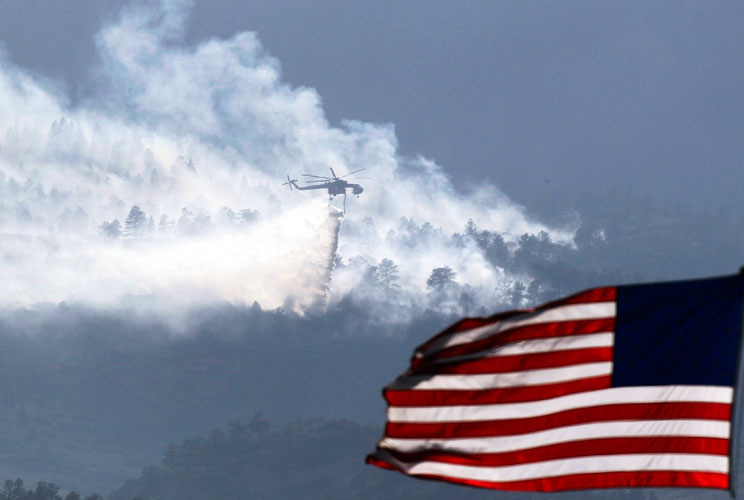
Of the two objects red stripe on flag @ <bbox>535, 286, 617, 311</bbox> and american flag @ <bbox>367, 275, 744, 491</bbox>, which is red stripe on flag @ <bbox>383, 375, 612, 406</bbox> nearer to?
american flag @ <bbox>367, 275, 744, 491</bbox>

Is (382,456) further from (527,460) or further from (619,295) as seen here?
(619,295)

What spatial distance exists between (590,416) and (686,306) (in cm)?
399

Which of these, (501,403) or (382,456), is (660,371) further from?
(382,456)

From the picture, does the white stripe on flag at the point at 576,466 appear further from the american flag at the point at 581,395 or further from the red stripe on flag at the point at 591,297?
the red stripe on flag at the point at 591,297

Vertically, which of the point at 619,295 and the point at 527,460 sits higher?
the point at 619,295

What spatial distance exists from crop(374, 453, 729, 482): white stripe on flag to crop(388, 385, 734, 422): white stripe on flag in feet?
4.31

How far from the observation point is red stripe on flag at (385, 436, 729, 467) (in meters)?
34.7

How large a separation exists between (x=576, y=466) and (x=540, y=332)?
3.80m

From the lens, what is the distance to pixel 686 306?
35312 mm

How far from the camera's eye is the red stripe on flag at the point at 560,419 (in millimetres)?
34781

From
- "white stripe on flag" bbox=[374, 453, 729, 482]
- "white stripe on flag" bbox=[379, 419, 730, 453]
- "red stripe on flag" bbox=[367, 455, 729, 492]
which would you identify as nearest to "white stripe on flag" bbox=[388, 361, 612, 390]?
"white stripe on flag" bbox=[379, 419, 730, 453]

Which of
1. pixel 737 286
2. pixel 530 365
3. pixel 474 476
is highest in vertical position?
pixel 737 286

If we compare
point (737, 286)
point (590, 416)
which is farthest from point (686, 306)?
point (590, 416)

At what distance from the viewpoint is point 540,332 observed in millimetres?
35656
